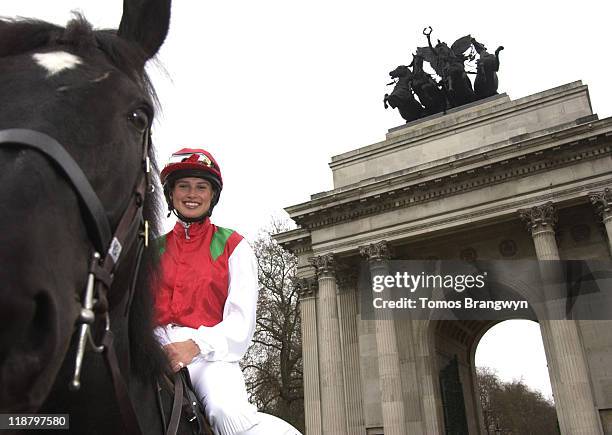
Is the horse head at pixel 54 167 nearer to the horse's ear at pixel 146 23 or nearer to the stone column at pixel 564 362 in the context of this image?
the horse's ear at pixel 146 23

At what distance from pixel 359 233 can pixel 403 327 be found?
381 cm

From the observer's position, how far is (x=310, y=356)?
22.4 m

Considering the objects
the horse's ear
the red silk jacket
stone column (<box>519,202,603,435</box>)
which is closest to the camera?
the horse's ear

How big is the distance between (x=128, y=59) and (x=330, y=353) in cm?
2057

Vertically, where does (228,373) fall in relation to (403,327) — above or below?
below

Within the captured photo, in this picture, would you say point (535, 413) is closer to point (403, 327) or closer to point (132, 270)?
point (403, 327)

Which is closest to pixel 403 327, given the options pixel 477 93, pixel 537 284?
pixel 537 284

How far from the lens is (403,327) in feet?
70.9

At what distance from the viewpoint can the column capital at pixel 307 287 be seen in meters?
23.3

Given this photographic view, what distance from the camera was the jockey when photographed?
8.24 feet

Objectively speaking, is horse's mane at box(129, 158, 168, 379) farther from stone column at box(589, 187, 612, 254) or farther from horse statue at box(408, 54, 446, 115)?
horse statue at box(408, 54, 446, 115)

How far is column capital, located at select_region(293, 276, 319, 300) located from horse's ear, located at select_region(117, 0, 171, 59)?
70.7 ft

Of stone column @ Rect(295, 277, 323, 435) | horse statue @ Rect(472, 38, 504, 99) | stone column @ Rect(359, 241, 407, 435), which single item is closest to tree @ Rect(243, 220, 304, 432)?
stone column @ Rect(295, 277, 323, 435)

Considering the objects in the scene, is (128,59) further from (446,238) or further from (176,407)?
(446,238)
